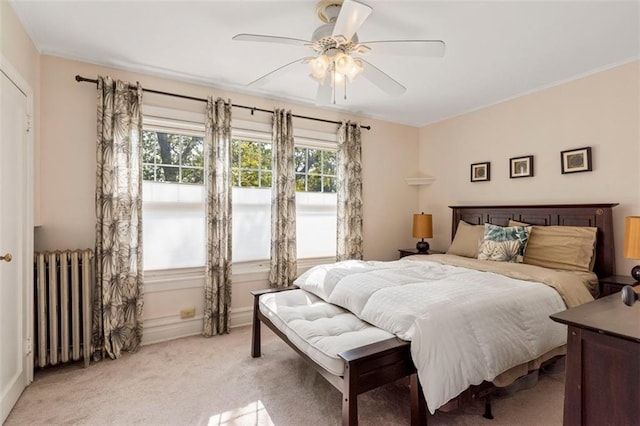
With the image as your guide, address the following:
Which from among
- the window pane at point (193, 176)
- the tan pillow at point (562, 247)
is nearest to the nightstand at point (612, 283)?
the tan pillow at point (562, 247)

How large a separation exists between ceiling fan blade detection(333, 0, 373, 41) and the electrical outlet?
9.36 ft

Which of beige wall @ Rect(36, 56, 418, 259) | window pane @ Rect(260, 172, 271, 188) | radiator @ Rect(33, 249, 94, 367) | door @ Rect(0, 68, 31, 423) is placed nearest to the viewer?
door @ Rect(0, 68, 31, 423)

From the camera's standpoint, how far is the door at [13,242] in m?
1.89

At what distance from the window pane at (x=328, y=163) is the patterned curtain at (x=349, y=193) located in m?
0.14

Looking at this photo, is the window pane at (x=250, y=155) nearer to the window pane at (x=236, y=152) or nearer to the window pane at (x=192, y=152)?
the window pane at (x=236, y=152)

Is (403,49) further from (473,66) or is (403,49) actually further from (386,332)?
(386,332)

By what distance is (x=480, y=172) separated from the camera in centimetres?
404

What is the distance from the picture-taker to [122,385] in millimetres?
2283

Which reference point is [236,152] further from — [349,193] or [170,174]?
[349,193]

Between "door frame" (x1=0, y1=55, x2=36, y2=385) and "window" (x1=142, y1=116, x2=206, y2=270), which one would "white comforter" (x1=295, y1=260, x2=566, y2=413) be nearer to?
"window" (x1=142, y1=116, x2=206, y2=270)

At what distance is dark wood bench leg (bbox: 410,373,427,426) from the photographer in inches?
67.1

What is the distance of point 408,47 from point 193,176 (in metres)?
2.42

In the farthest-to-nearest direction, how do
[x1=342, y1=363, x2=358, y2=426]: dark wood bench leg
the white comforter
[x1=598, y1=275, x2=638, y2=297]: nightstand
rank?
[x1=598, y1=275, x2=638, y2=297]: nightstand < the white comforter < [x1=342, y1=363, x2=358, y2=426]: dark wood bench leg

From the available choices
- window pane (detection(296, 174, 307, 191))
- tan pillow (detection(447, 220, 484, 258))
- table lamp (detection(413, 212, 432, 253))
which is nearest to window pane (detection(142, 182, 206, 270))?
window pane (detection(296, 174, 307, 191))
